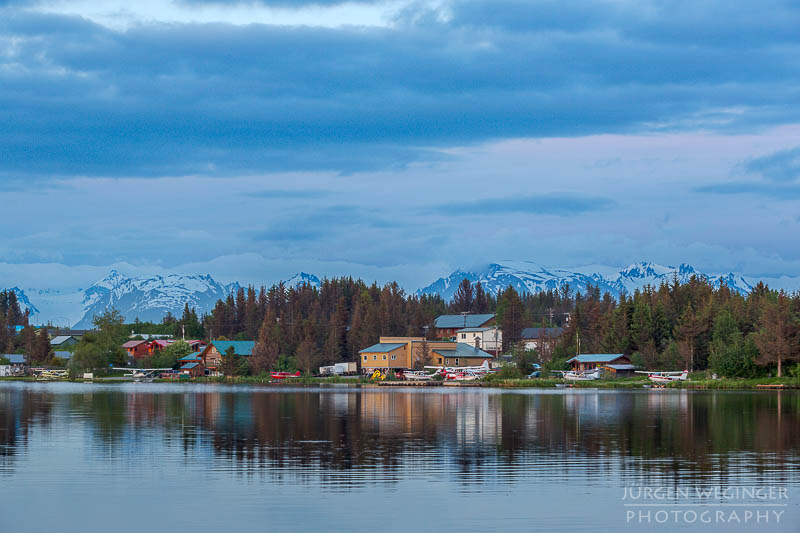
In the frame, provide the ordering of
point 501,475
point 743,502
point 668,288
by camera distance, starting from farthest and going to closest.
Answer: point 668,288 → point 501,475 → point 743,502

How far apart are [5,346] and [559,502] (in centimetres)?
17991

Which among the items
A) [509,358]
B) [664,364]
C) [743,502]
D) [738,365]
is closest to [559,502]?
[743,502]

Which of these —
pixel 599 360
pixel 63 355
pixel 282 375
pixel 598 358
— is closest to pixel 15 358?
pixel 63 355

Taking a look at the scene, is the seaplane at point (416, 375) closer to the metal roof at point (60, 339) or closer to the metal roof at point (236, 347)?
the metal roof at point (236, 347)

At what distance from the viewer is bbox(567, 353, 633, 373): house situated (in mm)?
105312

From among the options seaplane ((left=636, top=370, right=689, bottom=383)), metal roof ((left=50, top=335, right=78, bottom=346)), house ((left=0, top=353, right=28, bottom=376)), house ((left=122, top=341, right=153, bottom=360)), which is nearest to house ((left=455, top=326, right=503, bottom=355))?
seaplane ((left=636, top=370, right=689, bottom=383))

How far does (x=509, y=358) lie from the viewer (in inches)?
4904

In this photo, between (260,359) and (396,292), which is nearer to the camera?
(260,359)

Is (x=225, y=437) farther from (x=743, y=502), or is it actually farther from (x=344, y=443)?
(x=743, y=502)

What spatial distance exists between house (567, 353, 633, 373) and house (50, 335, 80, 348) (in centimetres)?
11280

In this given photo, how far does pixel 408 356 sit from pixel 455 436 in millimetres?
90102

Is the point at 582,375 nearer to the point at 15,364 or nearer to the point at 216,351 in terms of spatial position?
the point at 216,351

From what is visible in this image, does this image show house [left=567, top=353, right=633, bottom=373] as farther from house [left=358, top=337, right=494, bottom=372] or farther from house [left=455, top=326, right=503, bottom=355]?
house [left=455, top=326, right=503, bottom=355]

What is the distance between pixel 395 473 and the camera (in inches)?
1016
